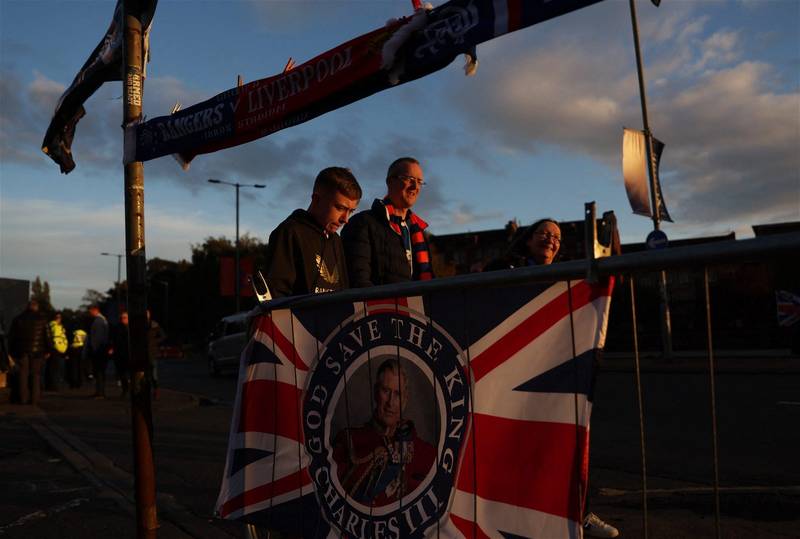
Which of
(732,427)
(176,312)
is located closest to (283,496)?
(732,427)

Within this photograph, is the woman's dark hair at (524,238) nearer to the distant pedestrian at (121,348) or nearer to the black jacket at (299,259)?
the black jacket at (299,259)

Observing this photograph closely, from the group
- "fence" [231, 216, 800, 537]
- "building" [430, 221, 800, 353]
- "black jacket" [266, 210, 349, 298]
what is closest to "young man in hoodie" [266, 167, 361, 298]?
"black jacket" [266, 210, 349, 298]

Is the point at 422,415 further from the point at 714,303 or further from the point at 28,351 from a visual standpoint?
the point at 28,351

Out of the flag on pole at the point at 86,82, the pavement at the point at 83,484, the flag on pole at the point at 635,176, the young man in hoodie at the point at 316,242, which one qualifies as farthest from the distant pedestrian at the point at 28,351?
the young man in hoodie at the point at 316,242

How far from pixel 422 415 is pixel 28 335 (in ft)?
44.1

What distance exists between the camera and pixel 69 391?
18141 mm

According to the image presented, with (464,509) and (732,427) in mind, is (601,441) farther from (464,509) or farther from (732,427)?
(464,509)

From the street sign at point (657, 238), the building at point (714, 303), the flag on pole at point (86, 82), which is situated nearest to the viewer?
the building at point (714, 303)

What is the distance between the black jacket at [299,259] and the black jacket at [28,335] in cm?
1198

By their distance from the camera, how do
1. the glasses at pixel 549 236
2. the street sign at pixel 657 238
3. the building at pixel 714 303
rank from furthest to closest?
the street sign at pixel 657 238, the glasses at pixel 549 236, the building at pixel 714 303

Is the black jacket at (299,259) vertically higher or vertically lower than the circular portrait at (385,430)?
higher

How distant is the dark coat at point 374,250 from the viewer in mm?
4230

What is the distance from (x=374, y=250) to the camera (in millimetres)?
4344

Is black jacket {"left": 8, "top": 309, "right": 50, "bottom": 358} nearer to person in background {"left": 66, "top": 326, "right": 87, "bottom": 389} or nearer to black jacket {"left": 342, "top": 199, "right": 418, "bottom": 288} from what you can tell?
person in background {"left": 66, "top": 326, "right": 87, "bottom": 389}
